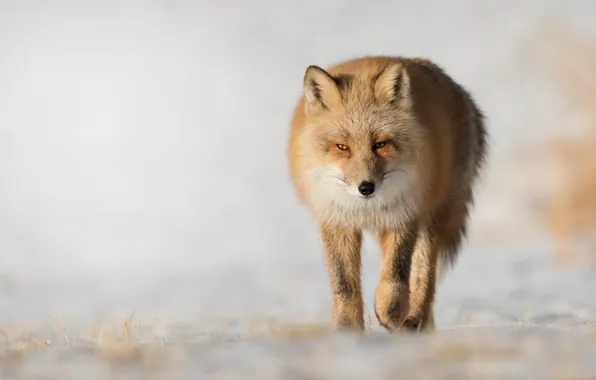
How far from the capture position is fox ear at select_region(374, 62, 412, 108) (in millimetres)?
5521

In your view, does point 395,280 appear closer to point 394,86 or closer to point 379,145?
point 379,145

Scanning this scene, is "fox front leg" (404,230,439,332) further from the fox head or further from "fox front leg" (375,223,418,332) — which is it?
the fox head

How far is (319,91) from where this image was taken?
5.66 m

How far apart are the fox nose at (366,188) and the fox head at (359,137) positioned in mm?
57

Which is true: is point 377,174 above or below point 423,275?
above

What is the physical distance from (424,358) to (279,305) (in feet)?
16.6

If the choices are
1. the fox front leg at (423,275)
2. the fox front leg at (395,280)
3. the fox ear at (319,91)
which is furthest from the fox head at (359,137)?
the fox front leg at (423,275)

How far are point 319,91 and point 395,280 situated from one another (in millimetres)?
1470

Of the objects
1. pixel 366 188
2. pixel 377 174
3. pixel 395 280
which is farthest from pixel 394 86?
pixel 395 280

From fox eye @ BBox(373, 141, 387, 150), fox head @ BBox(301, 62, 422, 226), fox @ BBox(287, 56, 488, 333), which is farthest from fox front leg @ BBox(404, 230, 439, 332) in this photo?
fox eye @ BBox(373, 141, 387, 150)

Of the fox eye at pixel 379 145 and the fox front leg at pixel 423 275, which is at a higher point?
the fox eye at pixel 379 145

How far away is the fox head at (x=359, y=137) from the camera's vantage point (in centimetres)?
538

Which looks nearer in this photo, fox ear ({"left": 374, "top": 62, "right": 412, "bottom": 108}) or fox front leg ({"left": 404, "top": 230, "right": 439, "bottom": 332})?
fox ear ({"left": 374, "top": 62, "right": 412, "bottom": 108})

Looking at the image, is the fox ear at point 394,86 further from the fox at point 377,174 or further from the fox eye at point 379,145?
the fox eye at point 379,145
